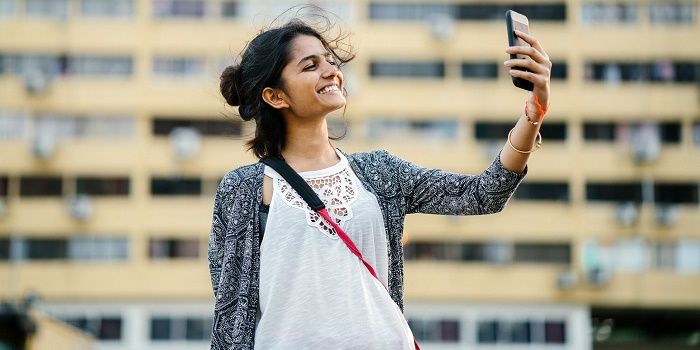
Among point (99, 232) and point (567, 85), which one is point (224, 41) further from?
point (567, 85)

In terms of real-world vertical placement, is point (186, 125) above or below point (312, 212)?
below

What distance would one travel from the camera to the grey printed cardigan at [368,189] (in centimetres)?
439

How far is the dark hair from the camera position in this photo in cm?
473

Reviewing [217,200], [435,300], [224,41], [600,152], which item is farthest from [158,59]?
[217,200]

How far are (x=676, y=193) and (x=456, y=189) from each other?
47.0 meters

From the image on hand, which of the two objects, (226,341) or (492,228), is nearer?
(226,341)

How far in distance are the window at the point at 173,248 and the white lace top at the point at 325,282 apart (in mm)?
45904

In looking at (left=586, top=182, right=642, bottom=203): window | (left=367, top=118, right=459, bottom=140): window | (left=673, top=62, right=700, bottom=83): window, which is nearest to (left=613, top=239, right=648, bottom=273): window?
(left=586, top=182, right=642, bottom=203): window

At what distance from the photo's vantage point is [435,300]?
163 feet

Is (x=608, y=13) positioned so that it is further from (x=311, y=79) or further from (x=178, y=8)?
(x=311, y=79)

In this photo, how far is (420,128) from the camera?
50.5m

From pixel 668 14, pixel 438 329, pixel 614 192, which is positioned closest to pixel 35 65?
pixel 438 329

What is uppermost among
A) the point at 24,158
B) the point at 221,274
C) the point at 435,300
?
the point at 221,274

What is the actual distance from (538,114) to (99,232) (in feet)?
153
